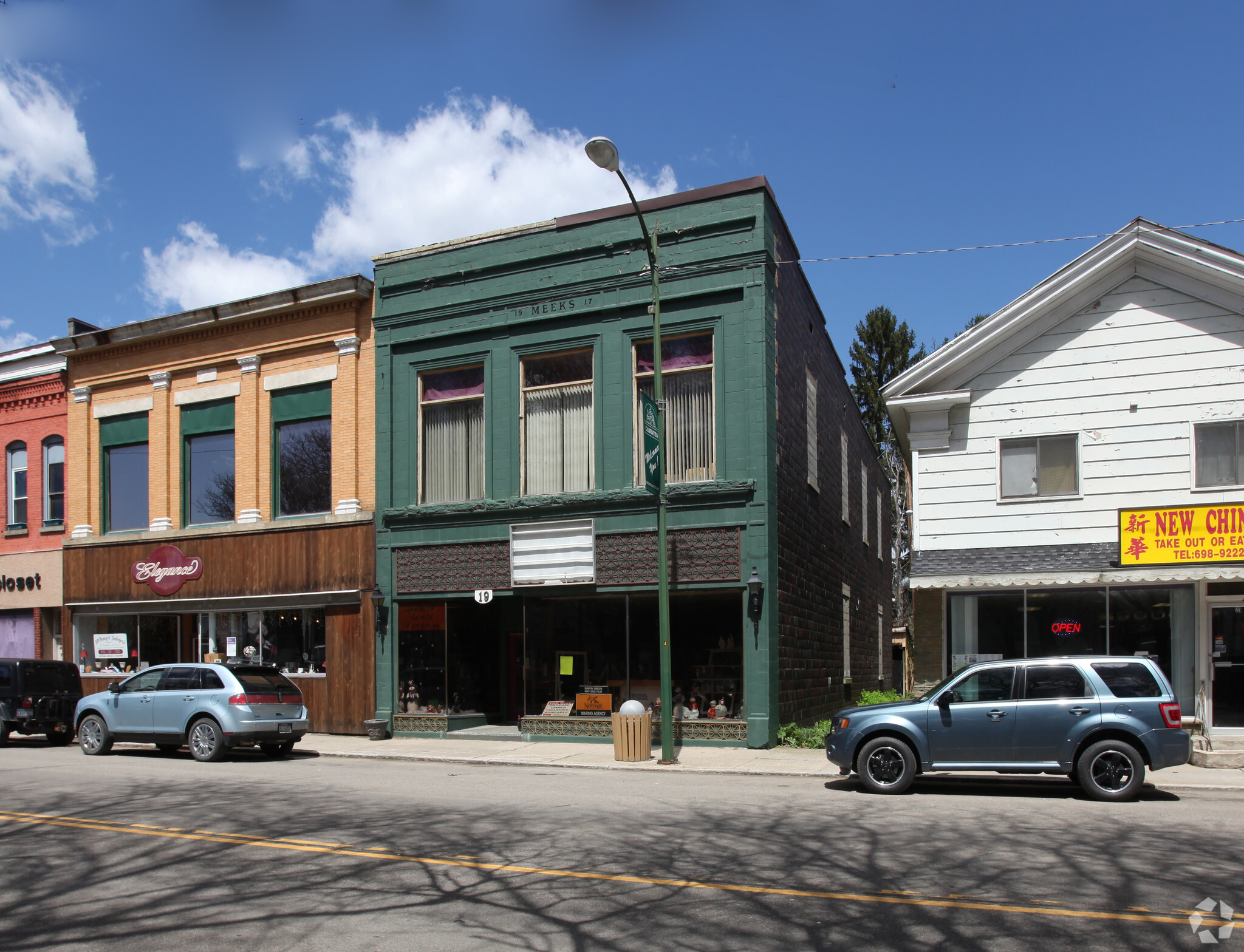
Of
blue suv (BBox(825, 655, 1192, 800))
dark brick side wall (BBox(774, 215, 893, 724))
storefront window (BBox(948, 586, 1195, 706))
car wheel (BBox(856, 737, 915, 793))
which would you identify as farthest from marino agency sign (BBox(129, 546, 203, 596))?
car wheel (BBox(856, 737, 915, 793))

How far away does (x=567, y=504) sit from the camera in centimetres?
2006

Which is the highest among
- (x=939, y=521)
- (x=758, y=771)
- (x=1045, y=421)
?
(x=1045, y=421)

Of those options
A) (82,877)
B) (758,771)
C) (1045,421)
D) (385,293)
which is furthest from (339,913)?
(385,293)

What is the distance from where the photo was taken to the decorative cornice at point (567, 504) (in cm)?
1891

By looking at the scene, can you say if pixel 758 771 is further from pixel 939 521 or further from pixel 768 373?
pixel 768 373

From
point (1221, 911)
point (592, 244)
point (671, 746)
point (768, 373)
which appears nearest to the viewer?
point (1221, 911)

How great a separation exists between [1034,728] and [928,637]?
215 inches

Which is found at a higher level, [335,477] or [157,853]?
[335,477]

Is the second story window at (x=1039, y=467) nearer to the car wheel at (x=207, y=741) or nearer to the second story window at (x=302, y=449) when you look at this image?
the car wheel at (x=207, y=741)

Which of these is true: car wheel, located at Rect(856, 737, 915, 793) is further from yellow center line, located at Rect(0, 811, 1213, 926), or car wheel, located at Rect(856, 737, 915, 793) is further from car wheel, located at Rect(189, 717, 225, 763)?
car wheel, located at Rect(189, 717, 225, 763)

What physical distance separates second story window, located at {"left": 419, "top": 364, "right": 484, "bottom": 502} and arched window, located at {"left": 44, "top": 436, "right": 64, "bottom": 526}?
11666 millimetres

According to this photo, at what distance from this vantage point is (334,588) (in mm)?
22438

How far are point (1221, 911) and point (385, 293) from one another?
19334mm

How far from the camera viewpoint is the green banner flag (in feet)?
55.8
